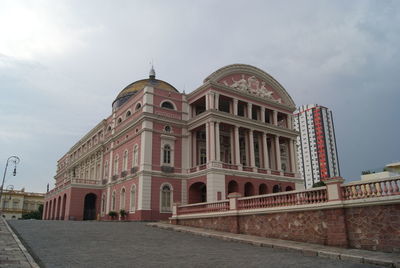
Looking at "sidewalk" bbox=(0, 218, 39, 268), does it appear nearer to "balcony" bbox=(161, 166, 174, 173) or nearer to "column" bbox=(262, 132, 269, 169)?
"balcony" bbox=(161, 166, 174, 173)

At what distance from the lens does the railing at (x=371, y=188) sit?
1056cm

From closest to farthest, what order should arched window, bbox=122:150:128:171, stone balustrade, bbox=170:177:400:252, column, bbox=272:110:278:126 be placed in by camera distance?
stone balustrade, bbox=170:177:400:252
arched window, bbox=122:150:128:171
column, bbox=272:110:278:126

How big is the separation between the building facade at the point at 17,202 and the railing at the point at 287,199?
2661 inches

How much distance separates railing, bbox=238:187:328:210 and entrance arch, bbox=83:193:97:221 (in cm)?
2338

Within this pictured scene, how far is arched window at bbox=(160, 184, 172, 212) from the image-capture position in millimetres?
27494

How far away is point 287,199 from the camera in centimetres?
1407

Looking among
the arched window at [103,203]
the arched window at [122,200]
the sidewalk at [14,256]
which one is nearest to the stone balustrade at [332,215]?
the sidewalk at [14,256]

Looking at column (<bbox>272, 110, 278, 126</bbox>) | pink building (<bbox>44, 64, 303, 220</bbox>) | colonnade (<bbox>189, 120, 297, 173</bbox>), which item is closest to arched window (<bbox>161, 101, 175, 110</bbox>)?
pink building (<bbox>44, 64, 303, 220</bbox>)

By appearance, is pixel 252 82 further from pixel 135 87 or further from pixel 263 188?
pixel 135 87

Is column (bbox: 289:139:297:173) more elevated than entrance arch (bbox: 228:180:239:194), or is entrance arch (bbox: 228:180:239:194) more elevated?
column (bbox: 289:139:297:173)

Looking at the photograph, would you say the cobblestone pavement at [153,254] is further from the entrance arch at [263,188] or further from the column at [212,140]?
the entrance arch at [263,188]

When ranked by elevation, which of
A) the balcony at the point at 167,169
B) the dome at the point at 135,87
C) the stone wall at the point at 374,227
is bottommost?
the stone wall at the point at 374,227

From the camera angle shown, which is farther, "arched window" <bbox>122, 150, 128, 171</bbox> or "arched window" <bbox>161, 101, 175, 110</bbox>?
"arched window" <bbox>122, 150, 128, 171</bbox>

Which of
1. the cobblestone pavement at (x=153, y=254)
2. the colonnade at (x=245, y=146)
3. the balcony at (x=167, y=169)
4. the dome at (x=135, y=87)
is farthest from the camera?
the dome at (x=135, y=87)
